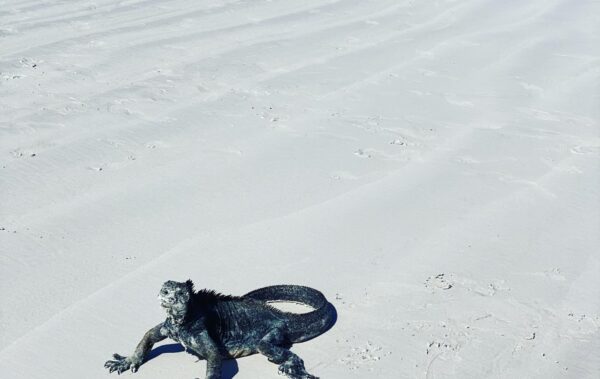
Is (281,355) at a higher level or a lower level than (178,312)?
lower

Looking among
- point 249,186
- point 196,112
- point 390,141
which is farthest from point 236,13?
point 249,186

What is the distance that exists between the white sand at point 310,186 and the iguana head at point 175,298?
40 centimetres

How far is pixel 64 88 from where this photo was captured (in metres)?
9.12

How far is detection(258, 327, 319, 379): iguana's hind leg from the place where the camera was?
449 cm

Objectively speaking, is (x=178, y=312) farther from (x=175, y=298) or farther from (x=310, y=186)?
(x=310, y=186)

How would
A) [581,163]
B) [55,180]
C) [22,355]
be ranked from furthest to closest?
[581,163]
[55,180]
[22,355]

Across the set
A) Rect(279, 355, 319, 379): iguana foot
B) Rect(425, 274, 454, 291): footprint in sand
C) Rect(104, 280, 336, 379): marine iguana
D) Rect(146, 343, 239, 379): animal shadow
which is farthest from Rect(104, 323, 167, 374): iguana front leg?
Rect(425, 274, 454, 291): footprint in sand

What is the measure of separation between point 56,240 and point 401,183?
2.97 metres

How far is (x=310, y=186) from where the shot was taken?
23.1 feet

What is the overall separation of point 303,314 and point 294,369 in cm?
44

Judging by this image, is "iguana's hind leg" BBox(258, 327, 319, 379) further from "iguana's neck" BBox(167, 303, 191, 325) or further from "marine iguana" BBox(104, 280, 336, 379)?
"iguana's neck" BBox(167, 303, 191, 325)

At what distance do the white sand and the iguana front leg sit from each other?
92 mm

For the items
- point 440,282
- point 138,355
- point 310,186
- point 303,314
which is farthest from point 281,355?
point 310,186

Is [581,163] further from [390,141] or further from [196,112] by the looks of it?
[196,112]
